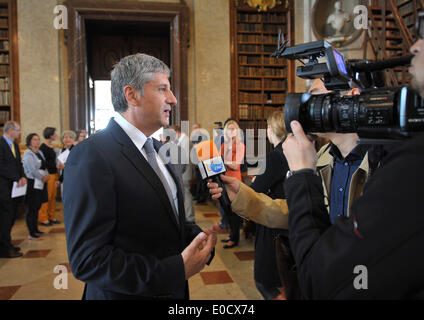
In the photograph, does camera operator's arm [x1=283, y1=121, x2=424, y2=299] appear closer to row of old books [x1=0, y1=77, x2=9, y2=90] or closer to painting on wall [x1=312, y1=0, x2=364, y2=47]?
painting on wall [x1=312, y1=0, x2=364, y2=47]

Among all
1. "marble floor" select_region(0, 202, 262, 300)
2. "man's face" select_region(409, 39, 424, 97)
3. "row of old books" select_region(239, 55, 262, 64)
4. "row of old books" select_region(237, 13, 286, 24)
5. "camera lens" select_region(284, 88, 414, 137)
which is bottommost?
"marble floor" select_region(0, 202, 262, 300)

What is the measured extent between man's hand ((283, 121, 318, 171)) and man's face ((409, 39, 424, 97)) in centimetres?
28

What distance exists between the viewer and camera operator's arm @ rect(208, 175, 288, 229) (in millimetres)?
1300

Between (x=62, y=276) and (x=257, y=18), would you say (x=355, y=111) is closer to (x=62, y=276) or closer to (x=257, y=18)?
(x=62, y=276)

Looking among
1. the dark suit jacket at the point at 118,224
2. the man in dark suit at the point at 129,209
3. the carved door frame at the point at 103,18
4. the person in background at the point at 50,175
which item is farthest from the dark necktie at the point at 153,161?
the carved door frame at the point at 103,18

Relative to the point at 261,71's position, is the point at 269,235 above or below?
below

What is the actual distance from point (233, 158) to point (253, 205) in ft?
9.40

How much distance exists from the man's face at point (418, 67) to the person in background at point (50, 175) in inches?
201

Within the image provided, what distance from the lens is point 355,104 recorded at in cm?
86

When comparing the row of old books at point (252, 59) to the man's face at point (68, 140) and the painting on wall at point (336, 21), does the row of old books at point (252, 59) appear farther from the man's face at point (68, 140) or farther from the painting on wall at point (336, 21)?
the man's face at point (68, 140)

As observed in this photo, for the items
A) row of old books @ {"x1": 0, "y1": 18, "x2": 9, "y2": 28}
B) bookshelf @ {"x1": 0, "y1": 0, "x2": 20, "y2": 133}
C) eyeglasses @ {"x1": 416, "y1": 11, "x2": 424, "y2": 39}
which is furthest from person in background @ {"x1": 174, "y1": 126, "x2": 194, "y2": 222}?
row of old books @ {"x1": 0, "y1": 18, "x2": 9, "y2": 28}

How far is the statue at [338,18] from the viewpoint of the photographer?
7254 millimetres

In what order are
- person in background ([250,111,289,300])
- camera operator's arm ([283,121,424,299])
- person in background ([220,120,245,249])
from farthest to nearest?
person in background ([220,120,245,249]) < person in background ([250,111,289,300]) < camera operator's arm ([283,121,424,299])

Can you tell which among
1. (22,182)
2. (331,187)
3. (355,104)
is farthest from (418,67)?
(22,182)
